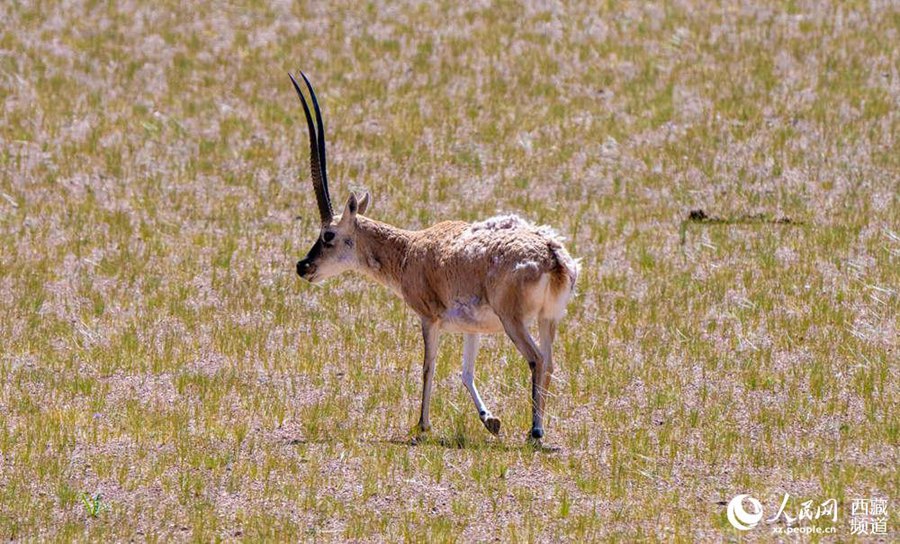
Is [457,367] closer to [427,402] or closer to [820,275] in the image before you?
[427,402]

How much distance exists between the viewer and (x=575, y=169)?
2458 centimetres

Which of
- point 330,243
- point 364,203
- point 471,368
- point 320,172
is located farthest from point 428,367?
point 320,172

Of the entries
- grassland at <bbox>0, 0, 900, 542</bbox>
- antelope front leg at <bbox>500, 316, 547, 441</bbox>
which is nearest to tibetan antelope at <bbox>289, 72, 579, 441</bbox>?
antelope front leg at <bbox>500, 316, 547, 441</bbox>

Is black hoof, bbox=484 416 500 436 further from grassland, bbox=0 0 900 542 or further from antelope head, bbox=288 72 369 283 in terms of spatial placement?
antelope head, bbox=288 72 369 283

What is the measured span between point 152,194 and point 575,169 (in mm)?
7001

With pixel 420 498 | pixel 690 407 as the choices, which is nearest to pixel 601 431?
pixel 690 407

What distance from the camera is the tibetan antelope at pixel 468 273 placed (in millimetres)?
13023

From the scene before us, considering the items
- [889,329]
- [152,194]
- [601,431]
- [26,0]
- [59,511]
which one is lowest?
Result: [59,511]

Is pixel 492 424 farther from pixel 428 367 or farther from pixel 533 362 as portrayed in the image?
pixel 428 367

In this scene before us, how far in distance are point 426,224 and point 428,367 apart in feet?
26.1

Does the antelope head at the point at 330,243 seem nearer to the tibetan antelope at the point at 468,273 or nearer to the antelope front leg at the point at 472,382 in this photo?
the tibetan antelope at the point at 468,273

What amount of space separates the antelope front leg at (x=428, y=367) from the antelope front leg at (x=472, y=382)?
31 centimetres

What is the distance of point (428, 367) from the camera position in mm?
13836

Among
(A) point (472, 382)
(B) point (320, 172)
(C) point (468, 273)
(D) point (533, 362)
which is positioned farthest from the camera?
(B) point (320, 172)
